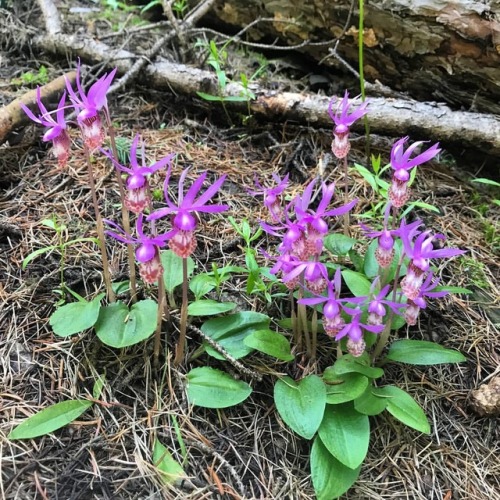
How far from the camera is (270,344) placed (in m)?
1.72

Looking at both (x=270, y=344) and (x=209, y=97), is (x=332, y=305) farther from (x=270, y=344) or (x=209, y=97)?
(x=209, y=97)

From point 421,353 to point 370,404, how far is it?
0.98ft

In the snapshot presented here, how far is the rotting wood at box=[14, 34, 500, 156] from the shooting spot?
2.59m

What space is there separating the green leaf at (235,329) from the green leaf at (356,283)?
324 millimetres

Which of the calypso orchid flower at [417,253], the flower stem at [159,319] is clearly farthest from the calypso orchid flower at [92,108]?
the calypso orchid flower at [417,253]

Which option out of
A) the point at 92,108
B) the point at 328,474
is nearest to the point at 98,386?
the point at 328,474

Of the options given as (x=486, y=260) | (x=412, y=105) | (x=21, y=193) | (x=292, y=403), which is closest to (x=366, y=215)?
(x=486, y=260)

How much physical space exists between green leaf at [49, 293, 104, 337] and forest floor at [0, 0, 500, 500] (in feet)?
0.38

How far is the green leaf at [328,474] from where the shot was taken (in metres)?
1.53

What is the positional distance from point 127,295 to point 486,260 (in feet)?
4.92

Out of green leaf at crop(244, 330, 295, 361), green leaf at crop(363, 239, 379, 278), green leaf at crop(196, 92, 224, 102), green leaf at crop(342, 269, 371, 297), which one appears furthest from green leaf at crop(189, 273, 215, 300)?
green leaf at crop(196, 92, 224, 102)

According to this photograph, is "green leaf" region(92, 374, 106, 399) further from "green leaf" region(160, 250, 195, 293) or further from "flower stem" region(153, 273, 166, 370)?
"green leaf" region(160, 250, 195, 293)

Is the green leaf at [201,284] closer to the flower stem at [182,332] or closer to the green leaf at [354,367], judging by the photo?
the flower stem at [182,332]

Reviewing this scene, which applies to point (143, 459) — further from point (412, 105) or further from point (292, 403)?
point (412, 105)
